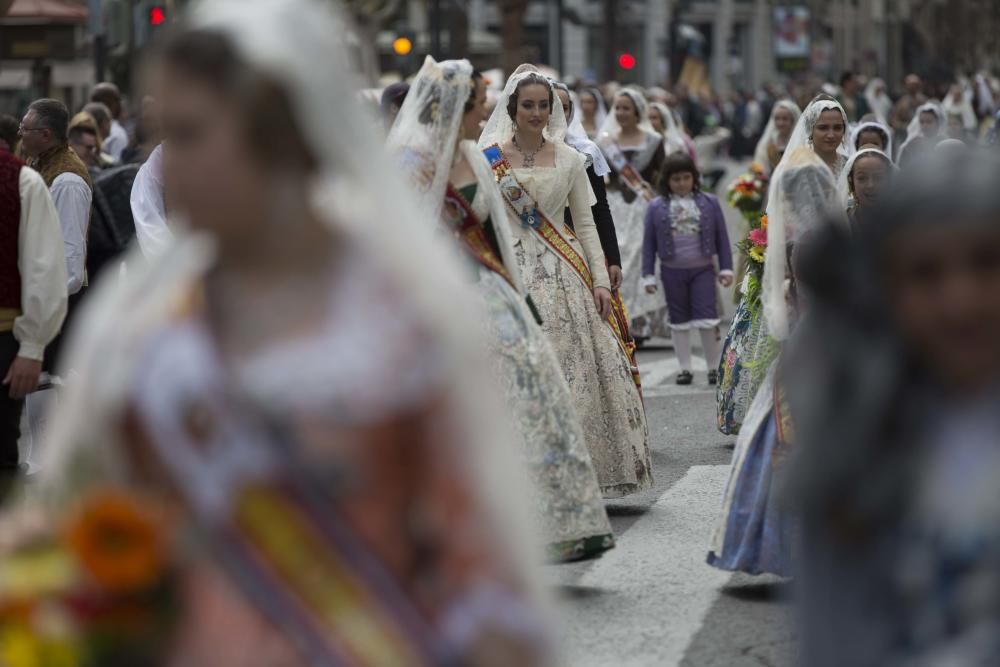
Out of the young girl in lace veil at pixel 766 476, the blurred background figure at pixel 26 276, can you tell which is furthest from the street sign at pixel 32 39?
the young girl in lace veil at pixel 766 476

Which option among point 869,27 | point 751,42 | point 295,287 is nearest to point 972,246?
point 295,287

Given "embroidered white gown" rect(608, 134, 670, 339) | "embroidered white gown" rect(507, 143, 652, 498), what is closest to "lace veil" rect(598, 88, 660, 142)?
"embroidered white gown" rect(608, 134, 670, 339)

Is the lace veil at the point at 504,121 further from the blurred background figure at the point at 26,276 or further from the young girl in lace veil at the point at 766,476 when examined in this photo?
the young girl in lace veil at the point at 766,476

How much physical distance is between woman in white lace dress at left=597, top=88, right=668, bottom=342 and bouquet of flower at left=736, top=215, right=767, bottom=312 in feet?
17.9

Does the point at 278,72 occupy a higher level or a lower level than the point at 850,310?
higher

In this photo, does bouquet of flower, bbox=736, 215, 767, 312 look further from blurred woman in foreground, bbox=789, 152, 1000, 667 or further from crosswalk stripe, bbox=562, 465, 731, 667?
blurred woman in foreground, bbox=789, 152, 1000, 667

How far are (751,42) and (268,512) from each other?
9089 cm

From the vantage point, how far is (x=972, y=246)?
2945mm

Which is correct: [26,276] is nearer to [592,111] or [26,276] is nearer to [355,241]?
[355,241]

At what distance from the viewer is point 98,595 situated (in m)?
2.92

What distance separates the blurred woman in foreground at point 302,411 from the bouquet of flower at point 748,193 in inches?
451

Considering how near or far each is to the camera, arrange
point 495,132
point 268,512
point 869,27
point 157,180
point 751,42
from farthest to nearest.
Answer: point 869,27, point 751,42, point 495,132, point 157,180, point 268,512

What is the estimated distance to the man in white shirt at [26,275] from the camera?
784 centimetres

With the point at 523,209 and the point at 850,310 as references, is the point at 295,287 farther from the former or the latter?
the point at 523,209
